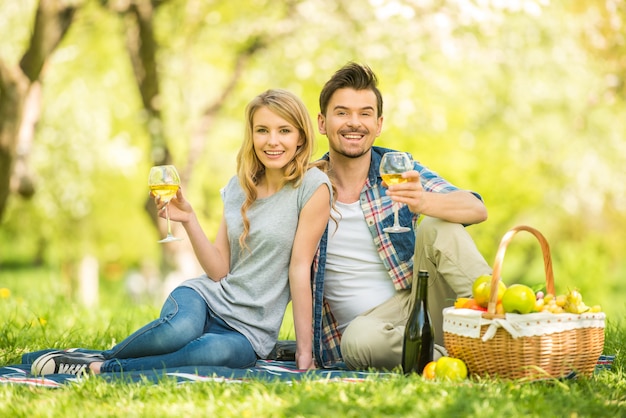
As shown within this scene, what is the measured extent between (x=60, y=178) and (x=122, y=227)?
13.3ft

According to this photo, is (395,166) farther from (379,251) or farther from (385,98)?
(385,98)

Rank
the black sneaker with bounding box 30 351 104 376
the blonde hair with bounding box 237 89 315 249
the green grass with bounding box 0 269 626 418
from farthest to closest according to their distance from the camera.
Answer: the blonde hair with bounding box 237 89 315 249 < the black sneaker with bounding box 30 351 104 376 < the green grass with bounding box 0 269 626 418


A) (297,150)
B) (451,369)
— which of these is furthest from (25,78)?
(451,369)

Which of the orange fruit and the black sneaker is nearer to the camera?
the orange fruit

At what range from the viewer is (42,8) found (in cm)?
799

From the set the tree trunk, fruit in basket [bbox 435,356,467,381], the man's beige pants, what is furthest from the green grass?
the tree trunk

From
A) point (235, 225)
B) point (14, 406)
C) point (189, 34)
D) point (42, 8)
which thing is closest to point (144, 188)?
point (189, 34)

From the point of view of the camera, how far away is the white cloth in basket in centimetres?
343

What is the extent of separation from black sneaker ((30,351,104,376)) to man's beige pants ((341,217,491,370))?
130 centimetres

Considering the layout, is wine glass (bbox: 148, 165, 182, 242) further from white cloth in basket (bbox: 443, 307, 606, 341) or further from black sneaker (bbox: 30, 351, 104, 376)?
white cloth in basket (bbox: 443, 307, 606, 341)

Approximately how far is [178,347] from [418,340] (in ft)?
3.89

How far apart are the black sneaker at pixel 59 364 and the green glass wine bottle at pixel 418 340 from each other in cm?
154

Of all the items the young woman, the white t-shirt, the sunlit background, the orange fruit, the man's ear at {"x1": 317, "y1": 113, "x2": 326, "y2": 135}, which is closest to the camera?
the orange fruit

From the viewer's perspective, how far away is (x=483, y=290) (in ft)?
11.8
